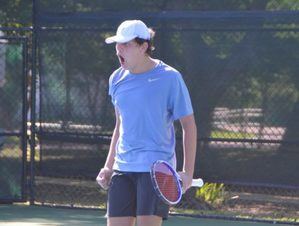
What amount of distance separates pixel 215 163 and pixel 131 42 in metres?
4.14

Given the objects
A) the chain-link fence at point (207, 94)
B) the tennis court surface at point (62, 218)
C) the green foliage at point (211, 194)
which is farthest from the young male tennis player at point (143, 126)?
the green foliage at point (211, 194)

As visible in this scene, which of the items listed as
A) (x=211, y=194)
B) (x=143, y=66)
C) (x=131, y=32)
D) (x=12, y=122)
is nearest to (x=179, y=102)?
(x=143, y=66)

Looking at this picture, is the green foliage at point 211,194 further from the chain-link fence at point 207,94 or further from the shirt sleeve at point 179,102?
the shirt sleeve at point 179,102

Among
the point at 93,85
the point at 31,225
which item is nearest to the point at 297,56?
the point at 93,85

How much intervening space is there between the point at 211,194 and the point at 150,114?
4680mm

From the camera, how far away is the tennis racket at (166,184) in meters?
4.25

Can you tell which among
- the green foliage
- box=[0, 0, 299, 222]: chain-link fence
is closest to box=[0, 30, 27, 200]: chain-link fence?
box=[0, 0, 299, 222]: chain-link fence

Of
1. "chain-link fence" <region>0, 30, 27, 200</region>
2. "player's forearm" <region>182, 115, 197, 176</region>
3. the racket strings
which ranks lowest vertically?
"chain-link fence" <region>0, 30, 27, 200</region>

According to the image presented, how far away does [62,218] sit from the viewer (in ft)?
27.3

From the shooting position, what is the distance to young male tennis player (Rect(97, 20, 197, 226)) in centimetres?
441

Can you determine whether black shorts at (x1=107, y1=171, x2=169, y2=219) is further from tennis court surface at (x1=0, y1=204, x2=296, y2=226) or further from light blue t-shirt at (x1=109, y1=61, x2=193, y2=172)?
tennis court surface at (x1=0, y1=204, x2=296, y2=226)

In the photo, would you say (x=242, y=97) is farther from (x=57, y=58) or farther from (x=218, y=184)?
(x=57, y=58)

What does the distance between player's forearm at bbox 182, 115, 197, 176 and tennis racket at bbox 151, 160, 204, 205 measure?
0.39 feet

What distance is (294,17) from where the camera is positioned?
800 cm
